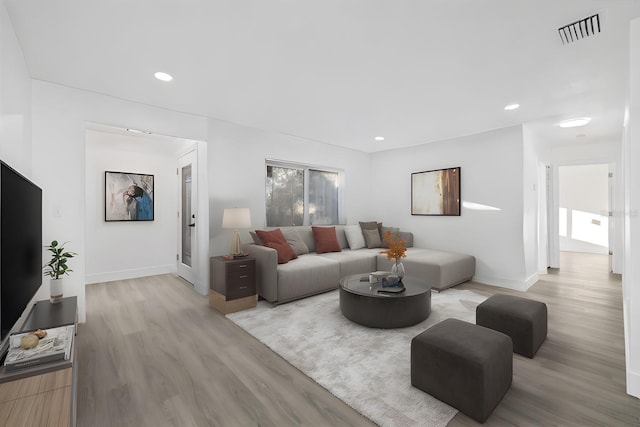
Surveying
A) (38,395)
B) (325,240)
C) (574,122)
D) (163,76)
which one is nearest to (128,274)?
(325,240)

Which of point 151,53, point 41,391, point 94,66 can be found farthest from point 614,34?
point 94,66

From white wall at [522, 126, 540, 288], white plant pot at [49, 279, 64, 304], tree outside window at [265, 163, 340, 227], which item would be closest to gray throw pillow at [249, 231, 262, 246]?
tree outside window at [265, 163, 340, 227]

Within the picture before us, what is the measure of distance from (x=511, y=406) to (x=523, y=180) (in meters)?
3.59

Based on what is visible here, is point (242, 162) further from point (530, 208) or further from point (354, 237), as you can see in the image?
point (530, 208)

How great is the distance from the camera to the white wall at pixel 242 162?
13.6ft

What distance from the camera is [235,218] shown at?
12.2ft

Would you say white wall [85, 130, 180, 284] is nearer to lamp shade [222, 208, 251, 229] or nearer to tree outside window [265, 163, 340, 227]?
tree outside window [265, 163, 340, 227]

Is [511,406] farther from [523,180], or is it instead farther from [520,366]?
[523,180]

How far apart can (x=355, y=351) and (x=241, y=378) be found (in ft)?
3.13

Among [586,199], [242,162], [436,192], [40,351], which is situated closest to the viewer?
[40,351]

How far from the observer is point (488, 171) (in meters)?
4.70

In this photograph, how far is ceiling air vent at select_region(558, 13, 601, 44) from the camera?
6.41 feet

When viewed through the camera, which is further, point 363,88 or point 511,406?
point 363,88

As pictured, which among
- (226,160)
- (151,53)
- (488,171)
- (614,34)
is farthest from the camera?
(488,171)
